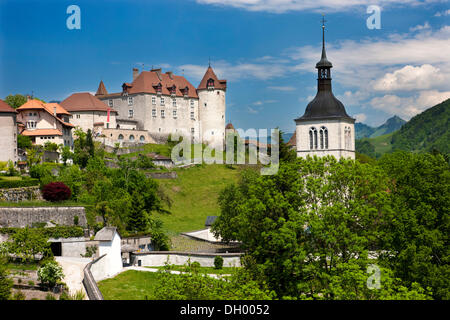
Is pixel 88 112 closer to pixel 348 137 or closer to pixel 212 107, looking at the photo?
pixel 212 107

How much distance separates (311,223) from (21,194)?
107 feet

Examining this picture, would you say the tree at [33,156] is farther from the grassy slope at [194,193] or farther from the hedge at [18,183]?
the grassy slope at [194,193]

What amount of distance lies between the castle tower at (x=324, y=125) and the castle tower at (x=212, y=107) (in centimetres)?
5112

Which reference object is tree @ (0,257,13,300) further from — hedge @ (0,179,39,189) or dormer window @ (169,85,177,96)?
dormer window @ (169,85,177,96)

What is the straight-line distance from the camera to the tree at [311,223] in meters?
27.0

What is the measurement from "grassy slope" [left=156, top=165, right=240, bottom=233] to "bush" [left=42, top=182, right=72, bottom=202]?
13722 mm

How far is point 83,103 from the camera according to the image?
9125 cm

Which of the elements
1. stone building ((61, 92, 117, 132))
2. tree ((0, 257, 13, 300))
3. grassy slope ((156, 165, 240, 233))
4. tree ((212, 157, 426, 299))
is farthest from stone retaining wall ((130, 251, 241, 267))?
stone building ((61, 92, 117, 132))

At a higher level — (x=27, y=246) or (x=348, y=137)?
(x=348, y=137)

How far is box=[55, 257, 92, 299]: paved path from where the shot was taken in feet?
101

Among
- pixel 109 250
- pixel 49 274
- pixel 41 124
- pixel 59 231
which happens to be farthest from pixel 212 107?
pixel 49 274

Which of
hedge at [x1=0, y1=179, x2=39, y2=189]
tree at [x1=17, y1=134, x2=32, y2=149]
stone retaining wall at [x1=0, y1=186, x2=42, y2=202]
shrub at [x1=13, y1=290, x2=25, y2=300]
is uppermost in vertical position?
tree at [x1=17, y1=134, x2=32, y2=149]

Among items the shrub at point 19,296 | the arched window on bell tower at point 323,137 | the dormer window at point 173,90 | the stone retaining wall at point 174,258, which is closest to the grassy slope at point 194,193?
the stone retaining wall at point 174,258
